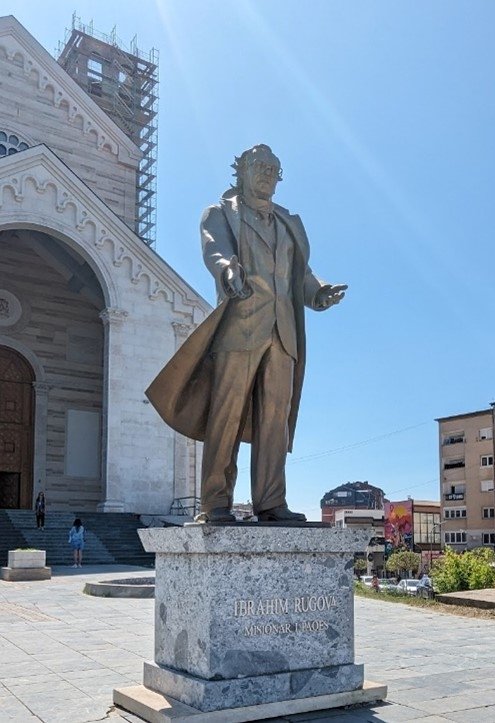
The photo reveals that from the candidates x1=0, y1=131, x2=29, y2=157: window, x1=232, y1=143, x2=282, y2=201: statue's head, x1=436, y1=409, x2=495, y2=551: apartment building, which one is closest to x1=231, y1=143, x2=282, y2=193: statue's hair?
x1=232, y1=143, x2=282, y2=201: statue's head

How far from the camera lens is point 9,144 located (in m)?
33.1

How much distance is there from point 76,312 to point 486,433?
162 ft

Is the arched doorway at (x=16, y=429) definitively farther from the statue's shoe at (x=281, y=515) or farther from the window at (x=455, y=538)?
the window at (x=455, y=538)

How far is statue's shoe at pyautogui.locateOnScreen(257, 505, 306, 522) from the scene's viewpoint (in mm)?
5824

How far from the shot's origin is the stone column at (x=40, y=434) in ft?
101

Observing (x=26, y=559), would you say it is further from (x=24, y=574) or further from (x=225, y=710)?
(x=225, y=710)

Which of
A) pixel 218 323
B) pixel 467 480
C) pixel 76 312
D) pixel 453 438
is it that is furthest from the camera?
pixel 453 438

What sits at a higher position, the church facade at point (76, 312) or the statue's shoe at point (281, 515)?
the church facade at point (76, 312)

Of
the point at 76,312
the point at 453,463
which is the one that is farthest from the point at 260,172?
the point at 453,463

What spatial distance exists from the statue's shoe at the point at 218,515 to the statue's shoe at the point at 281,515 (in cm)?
34

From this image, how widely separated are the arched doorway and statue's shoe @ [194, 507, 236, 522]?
26.5m

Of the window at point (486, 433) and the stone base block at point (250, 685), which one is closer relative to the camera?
the stone base block at point (250, 685)

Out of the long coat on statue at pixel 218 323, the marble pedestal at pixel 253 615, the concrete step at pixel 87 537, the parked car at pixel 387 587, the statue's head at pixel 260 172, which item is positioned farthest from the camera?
the concrete step at pixel 87 537

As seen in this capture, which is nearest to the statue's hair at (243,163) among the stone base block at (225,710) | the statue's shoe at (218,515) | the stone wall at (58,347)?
the statue's shoe at (218,515)
